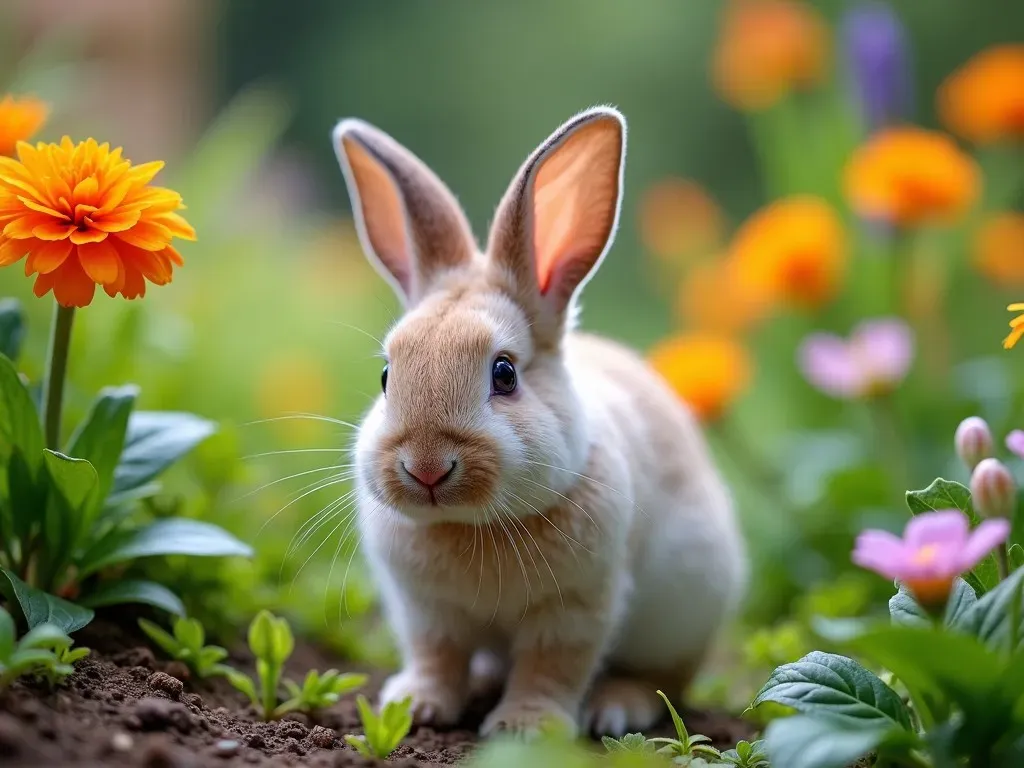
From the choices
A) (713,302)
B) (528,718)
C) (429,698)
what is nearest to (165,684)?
(429,698)

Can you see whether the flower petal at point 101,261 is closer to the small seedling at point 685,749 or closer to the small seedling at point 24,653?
the small seedling at point 24,653

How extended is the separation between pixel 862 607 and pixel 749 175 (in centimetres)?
416

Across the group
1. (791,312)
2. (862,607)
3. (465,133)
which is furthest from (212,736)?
(465,133)

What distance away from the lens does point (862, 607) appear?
2.76 m

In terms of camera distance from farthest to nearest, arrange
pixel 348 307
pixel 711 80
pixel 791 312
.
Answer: pixel 711 80 < pixel 348 307 < pixel 791 312

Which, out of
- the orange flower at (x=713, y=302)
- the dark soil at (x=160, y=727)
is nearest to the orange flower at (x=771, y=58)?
the orange flower at (x=713, y=302)

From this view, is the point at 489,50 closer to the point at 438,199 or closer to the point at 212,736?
the point at 438,199

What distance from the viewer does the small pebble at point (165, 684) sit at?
1.81m

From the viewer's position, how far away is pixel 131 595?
195cm

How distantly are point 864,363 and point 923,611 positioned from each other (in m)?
1.41

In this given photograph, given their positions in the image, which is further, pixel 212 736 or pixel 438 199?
pixel 438 199

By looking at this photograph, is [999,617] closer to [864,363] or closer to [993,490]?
[993,490]

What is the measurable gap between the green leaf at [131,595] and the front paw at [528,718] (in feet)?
1.99

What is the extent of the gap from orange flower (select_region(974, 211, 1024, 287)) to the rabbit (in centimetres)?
184
